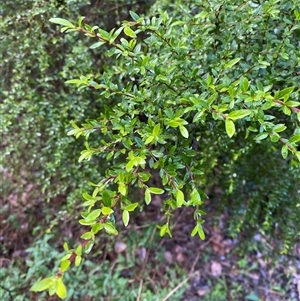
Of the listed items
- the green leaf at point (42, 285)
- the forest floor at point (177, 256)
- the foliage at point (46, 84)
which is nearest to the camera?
the green leaf at point (42, 285)

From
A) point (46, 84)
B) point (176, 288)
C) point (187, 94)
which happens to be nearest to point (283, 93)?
point (187, 94)

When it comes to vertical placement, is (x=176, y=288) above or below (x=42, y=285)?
below

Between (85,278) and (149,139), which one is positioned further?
(85,278)

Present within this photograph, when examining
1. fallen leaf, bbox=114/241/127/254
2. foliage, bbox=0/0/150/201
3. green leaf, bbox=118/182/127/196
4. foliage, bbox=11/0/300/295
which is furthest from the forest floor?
green leaf, bbox=118/182/127/196

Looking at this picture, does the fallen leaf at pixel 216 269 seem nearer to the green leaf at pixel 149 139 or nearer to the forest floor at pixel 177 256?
the forest floor at pixel 177 256

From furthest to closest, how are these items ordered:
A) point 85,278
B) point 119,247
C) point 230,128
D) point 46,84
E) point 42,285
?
point 119,247 → point 85,278 → point 46,84 → point 230,128 → point 42,285

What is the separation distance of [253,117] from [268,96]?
0.19 feet

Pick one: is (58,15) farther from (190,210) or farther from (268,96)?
(190,210)

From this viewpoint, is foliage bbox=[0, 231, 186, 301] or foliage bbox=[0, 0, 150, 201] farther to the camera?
foliage bbox=[0, 231, 186, 301]

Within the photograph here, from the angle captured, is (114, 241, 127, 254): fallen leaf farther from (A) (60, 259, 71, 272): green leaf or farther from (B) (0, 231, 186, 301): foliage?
(A) (60, 259, 71, 272): green leaf

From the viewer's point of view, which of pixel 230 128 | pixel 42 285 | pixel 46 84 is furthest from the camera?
pixel 46 84

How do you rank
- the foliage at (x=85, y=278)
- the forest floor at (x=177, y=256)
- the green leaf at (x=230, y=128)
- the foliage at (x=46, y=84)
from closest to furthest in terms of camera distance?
the green leaf at (x=230, y=128) → the foliage at (x=46, y=84) → the foliage at (x=85, y=278) → the forest floor at (x=177, y=256)

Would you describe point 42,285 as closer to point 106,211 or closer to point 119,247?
point 106,211

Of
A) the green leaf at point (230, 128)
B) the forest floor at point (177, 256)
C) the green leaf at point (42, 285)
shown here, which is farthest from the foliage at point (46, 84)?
the green leaf at point (42, 285)
